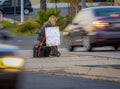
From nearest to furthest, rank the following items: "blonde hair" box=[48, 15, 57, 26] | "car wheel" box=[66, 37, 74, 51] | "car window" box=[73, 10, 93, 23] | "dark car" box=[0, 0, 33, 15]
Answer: "blonde hair" box=[48, 15, 57, 26] < "car window" box=[73, 10, 93, 23] < "car wheel" box=[66, 37, 74, 51] < "dark car" box=[0, 0, 33, 15]

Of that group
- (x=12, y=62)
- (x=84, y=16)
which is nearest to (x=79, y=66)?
(x=84, y=16)

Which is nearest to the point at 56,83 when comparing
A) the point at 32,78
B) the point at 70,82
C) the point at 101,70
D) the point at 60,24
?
the point at 70,82

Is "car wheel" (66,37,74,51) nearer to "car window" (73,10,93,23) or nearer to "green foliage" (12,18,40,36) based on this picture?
"car window" (73,10,93,23)

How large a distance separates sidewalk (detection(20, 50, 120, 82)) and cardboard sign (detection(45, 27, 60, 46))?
975 mm

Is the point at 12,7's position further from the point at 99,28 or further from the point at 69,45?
the point at 99,28

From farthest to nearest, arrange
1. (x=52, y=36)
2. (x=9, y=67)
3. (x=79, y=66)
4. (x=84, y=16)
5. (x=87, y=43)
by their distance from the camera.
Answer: (x=84, y=16)
(x=87, y=43)
(x=52, y=36)
(x=79, y=66)
(x=9, y=67)

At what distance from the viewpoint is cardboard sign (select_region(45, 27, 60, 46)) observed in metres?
20.7

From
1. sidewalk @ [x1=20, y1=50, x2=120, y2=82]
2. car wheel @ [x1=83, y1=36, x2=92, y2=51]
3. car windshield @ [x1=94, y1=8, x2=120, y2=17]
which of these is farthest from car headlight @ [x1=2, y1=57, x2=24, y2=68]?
car windshield @ [x1=94, y1=8, x2=120, y2=17]

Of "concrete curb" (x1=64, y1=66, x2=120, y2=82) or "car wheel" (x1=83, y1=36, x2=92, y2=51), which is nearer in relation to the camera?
"concrete curb" (x1=64, y1=66, x2=120, y2=82)

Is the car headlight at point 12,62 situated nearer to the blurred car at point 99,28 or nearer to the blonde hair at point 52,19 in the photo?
the blonde hair at point 52,19

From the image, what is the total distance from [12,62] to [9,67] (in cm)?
14

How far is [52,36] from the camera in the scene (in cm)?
2120

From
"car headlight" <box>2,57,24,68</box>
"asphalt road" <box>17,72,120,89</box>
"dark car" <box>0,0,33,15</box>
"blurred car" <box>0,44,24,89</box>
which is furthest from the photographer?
"dark car" <box>0,0,33,15</box>

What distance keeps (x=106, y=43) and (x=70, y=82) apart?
7477 mm
